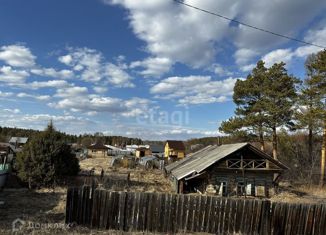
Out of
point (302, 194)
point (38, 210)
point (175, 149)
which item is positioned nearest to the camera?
point (38, 210)

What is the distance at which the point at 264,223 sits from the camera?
12.5 metres

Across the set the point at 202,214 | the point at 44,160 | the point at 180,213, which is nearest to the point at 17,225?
the point at 180,213

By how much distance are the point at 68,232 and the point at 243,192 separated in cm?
1794

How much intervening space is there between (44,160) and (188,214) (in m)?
14.7

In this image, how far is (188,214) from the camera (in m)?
12.7

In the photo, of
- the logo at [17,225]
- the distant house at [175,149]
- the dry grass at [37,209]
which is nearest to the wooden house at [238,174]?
the dry grass at [37,209]

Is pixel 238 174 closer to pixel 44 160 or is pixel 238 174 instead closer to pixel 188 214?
pixel 44 160

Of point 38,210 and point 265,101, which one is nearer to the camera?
point 38,210

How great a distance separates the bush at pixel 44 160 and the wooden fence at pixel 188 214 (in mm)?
11900

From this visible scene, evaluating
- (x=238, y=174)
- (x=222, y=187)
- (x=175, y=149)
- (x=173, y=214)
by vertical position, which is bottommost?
(x=222, y=187)

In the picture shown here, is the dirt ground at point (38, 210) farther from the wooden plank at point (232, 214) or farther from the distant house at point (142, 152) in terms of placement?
the distant house at point (142, 152)

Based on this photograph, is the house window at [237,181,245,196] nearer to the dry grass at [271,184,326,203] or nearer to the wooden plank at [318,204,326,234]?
the dry grass at [271,184,326,203]

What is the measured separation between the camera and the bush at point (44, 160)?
23.6 m

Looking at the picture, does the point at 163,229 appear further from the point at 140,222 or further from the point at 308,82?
the point at 308,82
